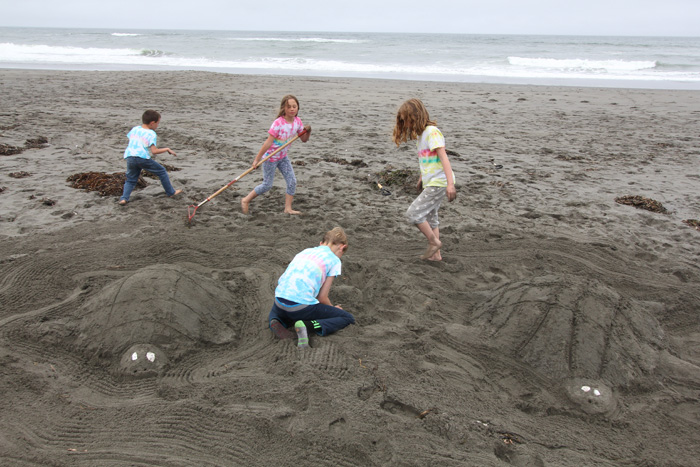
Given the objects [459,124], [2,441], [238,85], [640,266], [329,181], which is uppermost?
[238,85]

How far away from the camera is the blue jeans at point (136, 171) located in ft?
19.1

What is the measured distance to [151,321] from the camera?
131 inches

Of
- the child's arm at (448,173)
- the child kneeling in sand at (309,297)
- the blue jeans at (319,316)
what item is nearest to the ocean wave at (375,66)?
the child's arm at (448,173)

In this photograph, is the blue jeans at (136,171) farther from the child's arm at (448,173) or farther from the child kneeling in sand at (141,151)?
the child's arm at (448,173)

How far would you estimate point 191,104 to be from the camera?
474 inches

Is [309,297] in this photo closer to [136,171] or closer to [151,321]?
[151,321]

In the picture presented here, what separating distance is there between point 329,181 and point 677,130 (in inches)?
336

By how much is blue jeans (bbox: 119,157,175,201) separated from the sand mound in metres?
4.58

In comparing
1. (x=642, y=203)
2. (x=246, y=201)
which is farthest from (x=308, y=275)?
(x=642, y=203)

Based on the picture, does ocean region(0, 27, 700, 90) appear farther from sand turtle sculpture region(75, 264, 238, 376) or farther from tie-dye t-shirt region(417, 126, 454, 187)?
sand turtle sculpture region(75, 264, 238, 376)

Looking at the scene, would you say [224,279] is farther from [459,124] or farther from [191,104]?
[191,104]

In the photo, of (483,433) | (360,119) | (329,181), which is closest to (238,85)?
(360,119)

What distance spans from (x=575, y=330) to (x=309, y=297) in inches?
79.1

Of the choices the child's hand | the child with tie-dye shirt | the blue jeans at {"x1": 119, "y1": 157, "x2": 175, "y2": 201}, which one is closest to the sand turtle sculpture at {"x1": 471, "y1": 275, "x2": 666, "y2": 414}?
the child's hand
